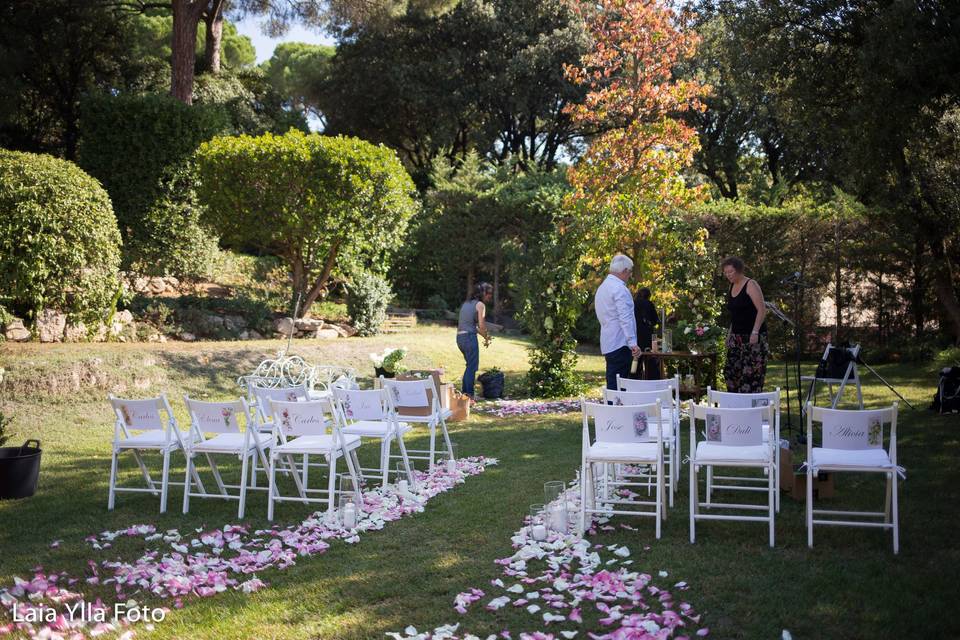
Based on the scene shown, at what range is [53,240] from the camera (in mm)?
10812

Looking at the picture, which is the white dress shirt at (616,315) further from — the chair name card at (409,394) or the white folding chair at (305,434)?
the white folding chair at (305,434)

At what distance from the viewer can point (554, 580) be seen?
4238 millimetres

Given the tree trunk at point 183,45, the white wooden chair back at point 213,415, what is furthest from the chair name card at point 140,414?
the tree trunk at point 183,45

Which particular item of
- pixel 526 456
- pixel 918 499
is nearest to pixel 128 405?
pixel 526 456

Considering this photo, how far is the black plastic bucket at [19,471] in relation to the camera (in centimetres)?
616

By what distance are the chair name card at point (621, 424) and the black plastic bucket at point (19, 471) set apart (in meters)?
4.23

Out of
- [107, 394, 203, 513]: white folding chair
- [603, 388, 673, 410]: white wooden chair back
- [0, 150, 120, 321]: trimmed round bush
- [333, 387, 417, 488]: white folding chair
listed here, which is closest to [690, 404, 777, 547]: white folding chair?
[603, 388, 673, 410]: white wooden chair back

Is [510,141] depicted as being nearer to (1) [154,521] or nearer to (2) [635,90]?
(2) [635,90]

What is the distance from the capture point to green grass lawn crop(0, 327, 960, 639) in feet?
12.3

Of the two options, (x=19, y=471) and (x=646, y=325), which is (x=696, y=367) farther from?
(x=19, y=471)

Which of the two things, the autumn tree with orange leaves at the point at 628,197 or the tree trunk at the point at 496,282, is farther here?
the tree trunk at the point at 496,282

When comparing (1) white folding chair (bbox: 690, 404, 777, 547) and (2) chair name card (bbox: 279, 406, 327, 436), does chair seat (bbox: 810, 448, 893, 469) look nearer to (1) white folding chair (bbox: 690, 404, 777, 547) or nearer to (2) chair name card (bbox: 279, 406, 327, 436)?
(1) white folding chair (bbox: 690, 404, 777, 547)

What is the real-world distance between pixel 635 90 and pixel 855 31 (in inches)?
151

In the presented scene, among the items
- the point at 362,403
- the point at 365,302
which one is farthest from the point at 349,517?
the point at 365,302
